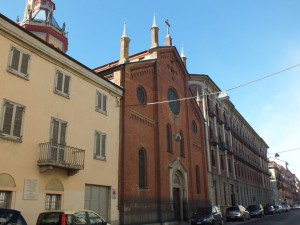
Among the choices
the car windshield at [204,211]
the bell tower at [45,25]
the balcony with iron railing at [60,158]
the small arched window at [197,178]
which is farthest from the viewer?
the bell tower at [45,25]

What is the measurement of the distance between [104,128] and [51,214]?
8204 millimetres

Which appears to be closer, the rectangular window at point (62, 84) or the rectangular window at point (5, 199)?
the rectangular window at point (5, 199)

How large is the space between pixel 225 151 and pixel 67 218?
34.2m

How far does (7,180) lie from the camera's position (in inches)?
512

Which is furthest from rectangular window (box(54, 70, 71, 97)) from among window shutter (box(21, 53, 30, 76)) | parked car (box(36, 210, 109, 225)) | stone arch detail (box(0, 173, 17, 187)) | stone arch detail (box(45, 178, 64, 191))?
parked car (box(36, 210, 109, 225))

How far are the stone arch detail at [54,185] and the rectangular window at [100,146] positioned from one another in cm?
315

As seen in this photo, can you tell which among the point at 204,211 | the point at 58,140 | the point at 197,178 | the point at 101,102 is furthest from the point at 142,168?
the point at 197,178

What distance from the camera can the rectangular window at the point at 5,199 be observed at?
1282cm

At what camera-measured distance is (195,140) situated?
106 ft

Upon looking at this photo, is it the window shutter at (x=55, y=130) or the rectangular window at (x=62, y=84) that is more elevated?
the rectangular window at (x=62, y=84)

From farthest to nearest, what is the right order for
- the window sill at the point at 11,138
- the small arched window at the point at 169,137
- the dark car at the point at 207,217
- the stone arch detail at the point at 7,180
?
1. the small arched window at the point at 169,137
2. the dark car at the point at 207,217
3. the window sill at the point at 11,138
4. the stone arch detail at the point at 7,180

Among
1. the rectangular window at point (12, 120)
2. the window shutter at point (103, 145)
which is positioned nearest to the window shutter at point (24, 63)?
the rectangular window at point (12, 120)

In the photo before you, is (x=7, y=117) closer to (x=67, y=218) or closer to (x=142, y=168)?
(x=67, y=218)

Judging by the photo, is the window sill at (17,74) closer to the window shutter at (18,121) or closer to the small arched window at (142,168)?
the window shutter at (18,121)
